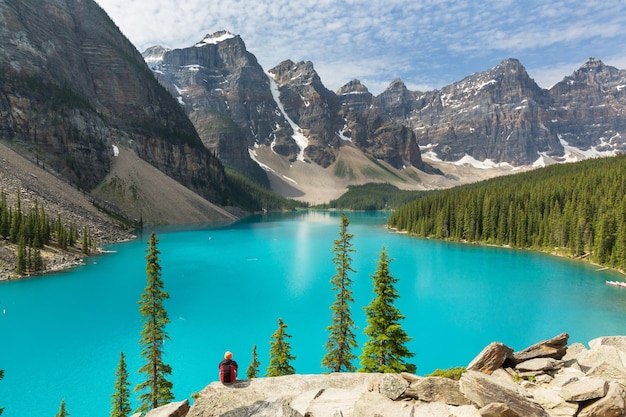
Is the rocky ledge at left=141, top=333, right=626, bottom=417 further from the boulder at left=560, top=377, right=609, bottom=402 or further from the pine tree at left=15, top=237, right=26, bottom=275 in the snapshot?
the pine tree at left=15, top=237, right=26, bottom=275

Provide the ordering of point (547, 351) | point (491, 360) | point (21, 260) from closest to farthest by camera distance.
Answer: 1. point (491, 360)
2. point (547, 351)
3. point (21, 260)

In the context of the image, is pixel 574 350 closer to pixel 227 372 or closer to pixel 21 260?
pixel 227 372

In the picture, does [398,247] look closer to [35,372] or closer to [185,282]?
[185,282]

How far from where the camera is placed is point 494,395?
446 inches

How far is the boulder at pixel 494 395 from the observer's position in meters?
10.8

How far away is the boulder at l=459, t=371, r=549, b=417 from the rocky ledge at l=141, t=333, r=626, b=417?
3 cm

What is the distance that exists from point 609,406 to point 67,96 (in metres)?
184

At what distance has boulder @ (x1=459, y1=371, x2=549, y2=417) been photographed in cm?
1081

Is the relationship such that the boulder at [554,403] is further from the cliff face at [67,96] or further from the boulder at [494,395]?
the cliff face at [67,96]

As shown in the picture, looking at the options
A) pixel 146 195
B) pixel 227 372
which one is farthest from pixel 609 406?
pixel 146 195

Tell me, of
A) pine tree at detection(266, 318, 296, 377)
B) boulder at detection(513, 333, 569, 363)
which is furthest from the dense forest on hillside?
pine tree at detection(266, 318, 296, 377)

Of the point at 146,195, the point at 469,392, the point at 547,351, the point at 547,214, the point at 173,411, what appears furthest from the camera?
the point at 146,195

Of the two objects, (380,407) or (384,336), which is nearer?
(380,407)

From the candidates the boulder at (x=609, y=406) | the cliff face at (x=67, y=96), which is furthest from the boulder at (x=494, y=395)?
the cliff face at (x=67, y=96)
